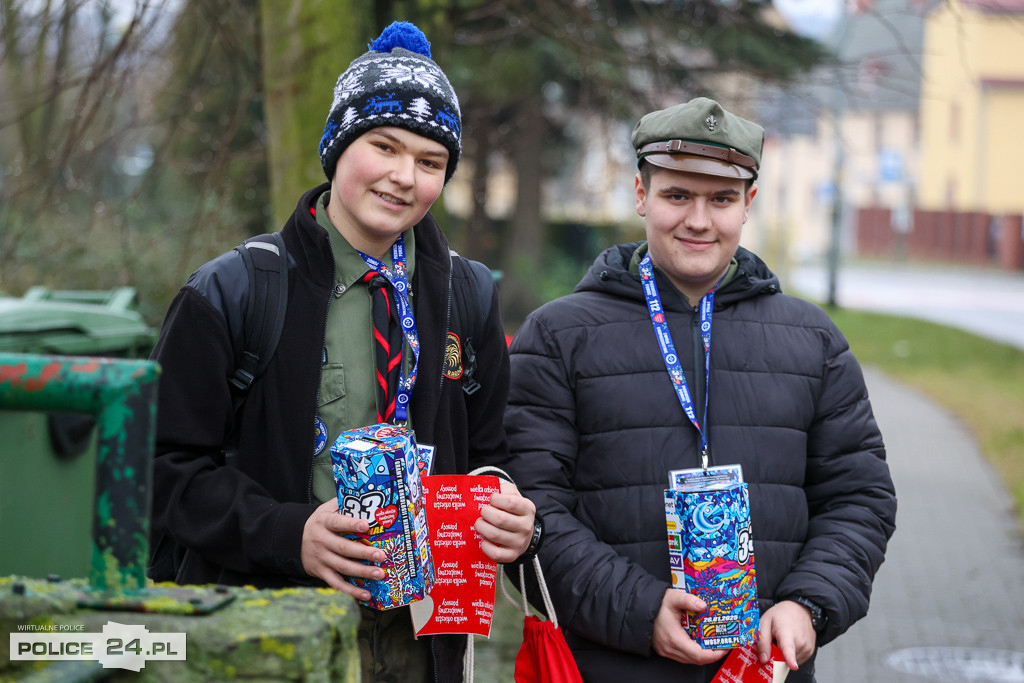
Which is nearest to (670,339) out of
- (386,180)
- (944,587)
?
(386,180)

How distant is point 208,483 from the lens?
2084mm

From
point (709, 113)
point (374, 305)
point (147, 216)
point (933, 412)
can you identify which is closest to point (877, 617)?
point (709, 113)

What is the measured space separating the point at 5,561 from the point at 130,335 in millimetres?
1274

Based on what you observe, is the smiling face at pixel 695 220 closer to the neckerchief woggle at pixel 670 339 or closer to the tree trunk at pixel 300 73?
the neckerchief woggle at pixel 670 339

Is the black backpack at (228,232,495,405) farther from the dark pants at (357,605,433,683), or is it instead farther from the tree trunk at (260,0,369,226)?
the tree trunk at (260,0,369,226)

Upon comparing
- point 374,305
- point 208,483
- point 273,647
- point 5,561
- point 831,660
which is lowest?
point 831,660

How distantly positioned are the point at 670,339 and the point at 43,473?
2.45 meters

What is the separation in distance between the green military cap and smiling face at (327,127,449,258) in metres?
0.62

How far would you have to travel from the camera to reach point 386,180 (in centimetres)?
222

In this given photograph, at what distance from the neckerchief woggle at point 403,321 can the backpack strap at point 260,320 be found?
199 mm

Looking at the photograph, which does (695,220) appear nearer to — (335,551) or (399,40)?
(399,40)

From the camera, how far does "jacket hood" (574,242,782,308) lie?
2.72 meters

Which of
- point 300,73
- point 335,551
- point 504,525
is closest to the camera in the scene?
point 335,551

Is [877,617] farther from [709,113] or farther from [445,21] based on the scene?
[709,113]
